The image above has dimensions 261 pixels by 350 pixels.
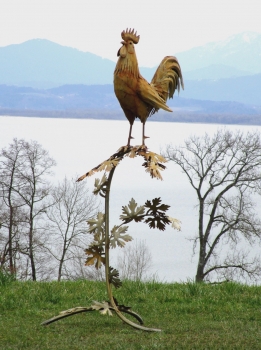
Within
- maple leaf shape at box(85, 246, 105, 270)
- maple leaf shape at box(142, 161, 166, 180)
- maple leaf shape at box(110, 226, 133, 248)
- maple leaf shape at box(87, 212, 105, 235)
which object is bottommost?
maple leaf shape at box(85, 246, 105, 270)

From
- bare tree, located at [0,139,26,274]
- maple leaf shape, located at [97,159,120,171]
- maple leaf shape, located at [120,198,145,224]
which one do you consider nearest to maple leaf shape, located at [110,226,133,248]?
maple leaf shape, located at [120,198,145,224]

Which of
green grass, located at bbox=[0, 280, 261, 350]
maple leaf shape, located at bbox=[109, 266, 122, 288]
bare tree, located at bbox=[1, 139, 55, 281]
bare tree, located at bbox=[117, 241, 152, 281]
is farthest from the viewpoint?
bare tree, located at bbox=[117, 241, 152, 281]

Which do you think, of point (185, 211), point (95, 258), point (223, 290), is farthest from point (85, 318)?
point (185, 211)

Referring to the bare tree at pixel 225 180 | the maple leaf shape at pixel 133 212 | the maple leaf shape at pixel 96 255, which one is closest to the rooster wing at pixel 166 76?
the maple leaf shape at pixel 133 212

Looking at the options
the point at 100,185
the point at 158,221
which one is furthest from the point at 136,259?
the point at 100,185

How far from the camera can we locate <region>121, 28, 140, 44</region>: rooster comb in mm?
5520

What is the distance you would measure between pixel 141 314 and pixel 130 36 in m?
3.00

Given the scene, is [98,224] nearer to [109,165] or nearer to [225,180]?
[109,165]

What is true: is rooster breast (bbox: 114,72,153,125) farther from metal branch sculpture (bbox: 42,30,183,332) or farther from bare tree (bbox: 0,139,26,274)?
bare tree (bbox: 0,139,26,274)

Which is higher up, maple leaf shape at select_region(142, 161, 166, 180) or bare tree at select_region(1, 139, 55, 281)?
bare tree at select_region(1, 139, 55, 281)

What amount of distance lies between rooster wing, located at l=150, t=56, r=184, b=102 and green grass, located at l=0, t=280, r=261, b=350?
2.34m

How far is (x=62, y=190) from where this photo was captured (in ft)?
101

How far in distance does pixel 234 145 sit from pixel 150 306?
76.8ft

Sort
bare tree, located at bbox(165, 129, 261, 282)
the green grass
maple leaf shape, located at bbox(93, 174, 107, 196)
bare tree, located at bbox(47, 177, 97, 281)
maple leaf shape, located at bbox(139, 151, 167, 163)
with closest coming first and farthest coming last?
the green grass < maple leaf shape, located at bbox(139, 151, 167, 163) < maple leaf shape, located at bbox(93, 174, 107, 196) < bare tree, located at bbox(165, 129, 261, 282) < bare tree, located at bbox(47, 177, 97, 281)
